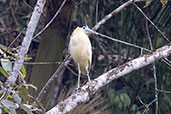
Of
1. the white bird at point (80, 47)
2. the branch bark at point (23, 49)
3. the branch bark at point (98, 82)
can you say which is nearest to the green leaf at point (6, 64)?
the branch bark at point (23, 49)

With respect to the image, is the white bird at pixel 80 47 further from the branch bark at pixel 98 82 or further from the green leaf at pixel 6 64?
the green leaf at pixel 6 64

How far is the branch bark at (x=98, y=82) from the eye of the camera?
2.56m

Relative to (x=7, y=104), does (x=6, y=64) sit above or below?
above

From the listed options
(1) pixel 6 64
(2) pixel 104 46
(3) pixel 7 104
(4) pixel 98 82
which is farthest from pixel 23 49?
(2) pixel 104 46

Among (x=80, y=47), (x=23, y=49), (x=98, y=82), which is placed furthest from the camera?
(x=80, y=47)

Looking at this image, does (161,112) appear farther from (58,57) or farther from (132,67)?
(132,67)

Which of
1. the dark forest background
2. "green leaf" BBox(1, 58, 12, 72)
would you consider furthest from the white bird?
"green leaf" BBox(1, 58, 12, 72)

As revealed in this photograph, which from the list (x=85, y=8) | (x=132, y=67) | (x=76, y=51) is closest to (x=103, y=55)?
(x=85, y=8)

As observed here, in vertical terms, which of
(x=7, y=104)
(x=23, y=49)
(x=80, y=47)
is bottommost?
(x=7, y=104)

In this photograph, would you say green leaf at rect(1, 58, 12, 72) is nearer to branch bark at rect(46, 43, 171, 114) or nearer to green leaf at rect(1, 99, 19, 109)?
green leaf at rect(1, 99, 19, 109)

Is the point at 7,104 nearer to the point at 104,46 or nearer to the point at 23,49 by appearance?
the point at 23,49

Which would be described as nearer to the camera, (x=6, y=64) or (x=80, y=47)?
(x=6, y=64)

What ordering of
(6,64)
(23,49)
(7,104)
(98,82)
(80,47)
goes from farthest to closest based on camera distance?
(80,47)
(98,82)
(6,64)
(23,49)
(7,104)

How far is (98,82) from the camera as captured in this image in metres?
2.71
